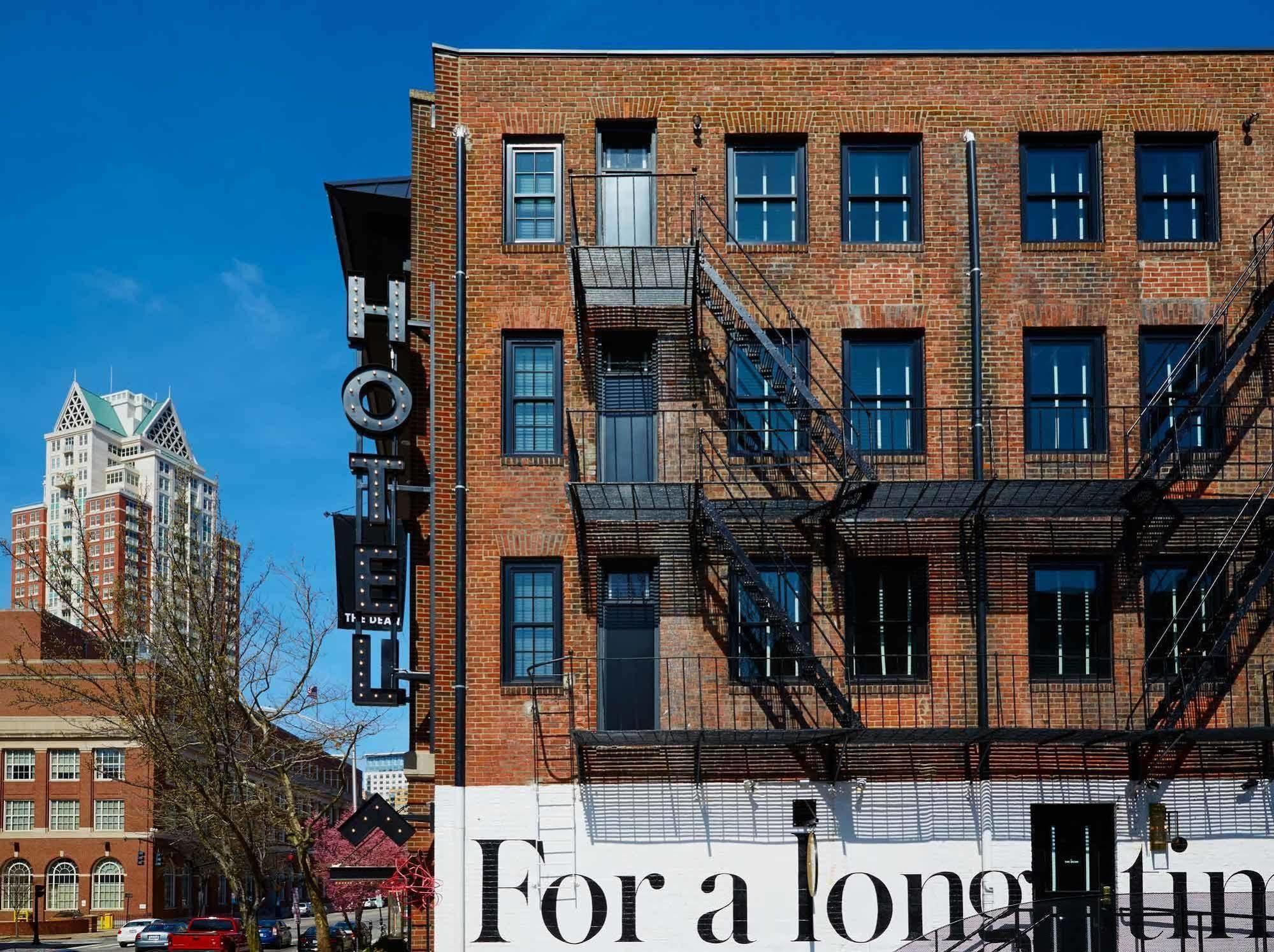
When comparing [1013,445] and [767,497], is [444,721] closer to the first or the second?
[767,497]

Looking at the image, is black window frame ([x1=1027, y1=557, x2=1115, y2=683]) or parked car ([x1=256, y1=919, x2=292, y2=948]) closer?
black window frame ([x1=1027, y1=557, x2=1115, y2=683])

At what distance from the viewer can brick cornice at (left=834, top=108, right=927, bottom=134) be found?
76.8ft

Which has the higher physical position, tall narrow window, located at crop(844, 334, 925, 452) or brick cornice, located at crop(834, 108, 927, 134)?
brick cornice, located at crop(834, 108, 927, 134)

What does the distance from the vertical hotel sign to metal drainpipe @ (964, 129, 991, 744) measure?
836cm

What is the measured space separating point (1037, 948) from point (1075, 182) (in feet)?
37.0

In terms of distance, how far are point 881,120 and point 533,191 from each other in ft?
17.6

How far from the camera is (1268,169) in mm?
23500

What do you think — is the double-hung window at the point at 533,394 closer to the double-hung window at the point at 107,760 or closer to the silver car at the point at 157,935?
the silver car at the point at 157,935

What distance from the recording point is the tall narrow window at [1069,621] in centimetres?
2245

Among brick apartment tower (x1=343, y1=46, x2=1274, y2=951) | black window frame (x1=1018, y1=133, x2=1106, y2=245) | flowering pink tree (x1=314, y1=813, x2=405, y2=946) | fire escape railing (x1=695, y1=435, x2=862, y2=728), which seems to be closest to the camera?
fire escape railing (x1=695, y1=435, x2=862, y2=728)

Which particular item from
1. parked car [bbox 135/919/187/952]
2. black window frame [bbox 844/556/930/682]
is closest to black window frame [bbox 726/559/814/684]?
black window frame [bbox 844/556/930/682]

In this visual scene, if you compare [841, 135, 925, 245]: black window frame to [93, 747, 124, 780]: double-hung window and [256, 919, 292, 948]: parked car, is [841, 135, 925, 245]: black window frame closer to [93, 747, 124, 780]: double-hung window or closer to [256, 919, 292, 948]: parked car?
[256, 919, 292, 948]: parked car

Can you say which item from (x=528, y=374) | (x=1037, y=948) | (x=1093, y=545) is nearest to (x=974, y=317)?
(x=1093, y=545)

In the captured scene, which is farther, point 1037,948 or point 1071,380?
point 1071,380
